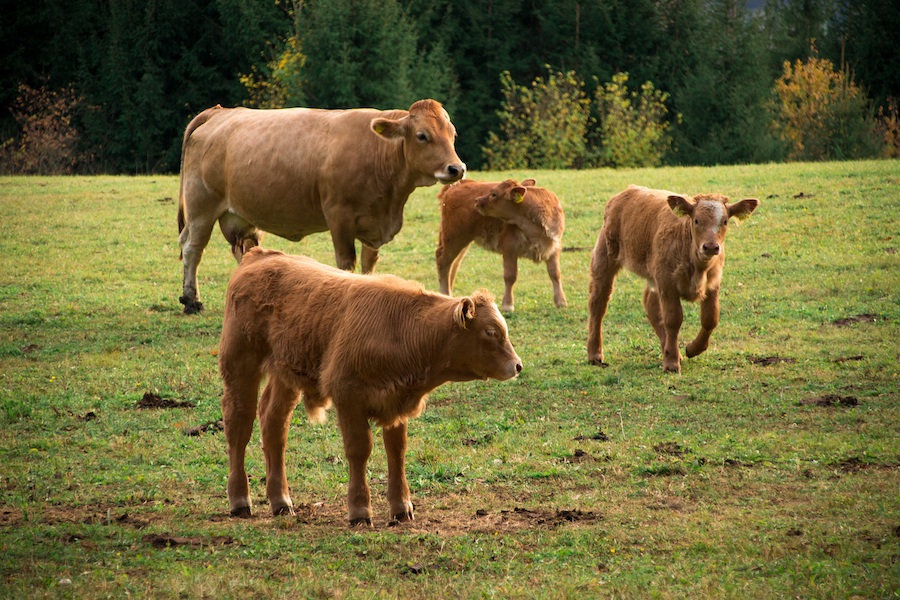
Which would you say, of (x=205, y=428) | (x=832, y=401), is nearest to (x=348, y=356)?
(x=205, y=428)

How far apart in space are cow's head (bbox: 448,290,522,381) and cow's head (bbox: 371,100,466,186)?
551 cm

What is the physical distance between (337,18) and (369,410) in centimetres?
3701

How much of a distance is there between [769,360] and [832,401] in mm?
1840

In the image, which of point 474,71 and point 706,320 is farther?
point 474,71

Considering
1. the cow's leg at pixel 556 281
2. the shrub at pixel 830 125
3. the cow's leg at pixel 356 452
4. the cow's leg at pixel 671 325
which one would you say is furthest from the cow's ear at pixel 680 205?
the shrub at pixel 830 125

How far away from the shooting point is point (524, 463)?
8344mm

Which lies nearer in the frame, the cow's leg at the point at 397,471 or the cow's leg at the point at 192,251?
the cow's leg at the point at 397,471

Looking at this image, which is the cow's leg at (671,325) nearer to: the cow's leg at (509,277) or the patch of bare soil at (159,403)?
the cow's leg at (509,277)

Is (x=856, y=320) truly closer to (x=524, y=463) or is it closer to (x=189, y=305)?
(x=524, y=463)

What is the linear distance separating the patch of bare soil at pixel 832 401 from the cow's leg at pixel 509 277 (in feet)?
18.4

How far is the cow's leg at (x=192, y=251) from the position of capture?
48.2 ft

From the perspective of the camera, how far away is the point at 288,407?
7.23 m

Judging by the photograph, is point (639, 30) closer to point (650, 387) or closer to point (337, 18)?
point (337, 18)

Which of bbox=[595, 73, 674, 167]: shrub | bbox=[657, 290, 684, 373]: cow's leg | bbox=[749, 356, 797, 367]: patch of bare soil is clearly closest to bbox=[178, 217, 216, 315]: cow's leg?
bbox=[657, 290, 684, 373]: cow's leg
